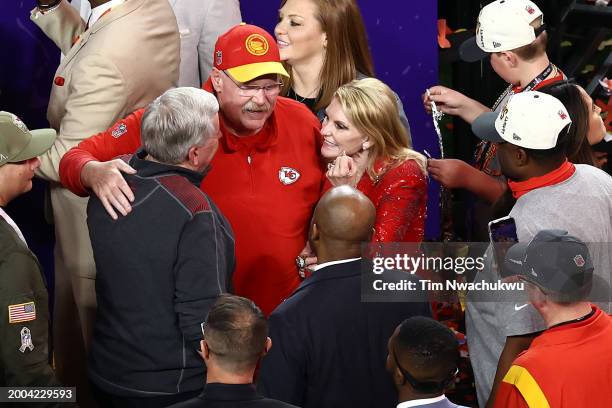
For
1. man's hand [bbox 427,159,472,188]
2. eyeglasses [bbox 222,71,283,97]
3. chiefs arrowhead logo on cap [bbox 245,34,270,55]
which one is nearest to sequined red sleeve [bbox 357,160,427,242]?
eyeglasses [bbox 222,71,283,97]

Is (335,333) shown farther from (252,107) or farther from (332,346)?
(252,107)

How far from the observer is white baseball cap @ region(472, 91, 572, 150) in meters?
3.34

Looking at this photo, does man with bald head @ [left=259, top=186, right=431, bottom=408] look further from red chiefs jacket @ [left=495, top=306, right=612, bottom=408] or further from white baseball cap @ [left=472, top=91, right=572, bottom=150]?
white baseball cap @ [left=472, top=91, right=572, bottom=150]

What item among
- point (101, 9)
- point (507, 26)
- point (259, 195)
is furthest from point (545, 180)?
point (101, 9)

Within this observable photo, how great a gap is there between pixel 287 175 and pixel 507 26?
3.81ft

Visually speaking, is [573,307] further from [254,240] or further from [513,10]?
[513,10]

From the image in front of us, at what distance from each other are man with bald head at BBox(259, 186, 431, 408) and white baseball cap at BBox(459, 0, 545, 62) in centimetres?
156

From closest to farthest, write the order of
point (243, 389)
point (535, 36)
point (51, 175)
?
point (243, 389) < point (51, 175) < point (535, 36)

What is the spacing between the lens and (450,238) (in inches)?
208

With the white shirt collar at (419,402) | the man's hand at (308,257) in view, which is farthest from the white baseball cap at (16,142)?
the white shirt collar at (419,402)

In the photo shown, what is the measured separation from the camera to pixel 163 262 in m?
3.11

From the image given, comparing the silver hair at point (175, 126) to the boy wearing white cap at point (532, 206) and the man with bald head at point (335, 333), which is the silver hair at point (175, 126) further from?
the boy wearing white cap at point (532, 206)

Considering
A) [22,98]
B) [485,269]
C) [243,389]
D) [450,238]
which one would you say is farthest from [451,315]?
[243,389]

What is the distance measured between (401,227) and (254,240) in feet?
1.62
